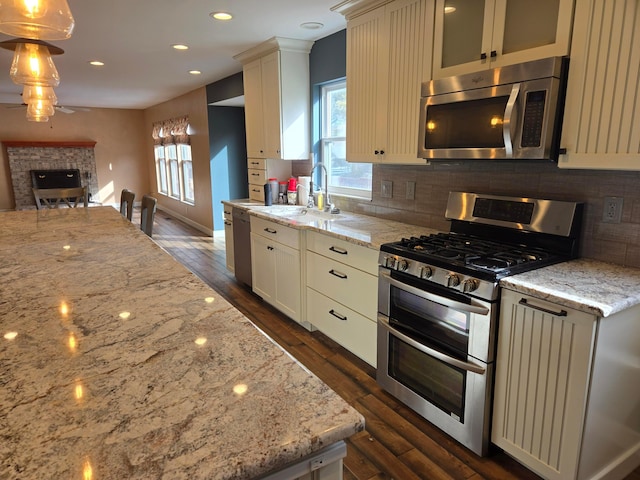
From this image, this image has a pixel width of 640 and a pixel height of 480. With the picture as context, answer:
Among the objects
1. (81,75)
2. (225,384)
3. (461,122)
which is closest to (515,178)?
(461,122)

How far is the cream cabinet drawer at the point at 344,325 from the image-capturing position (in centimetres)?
259

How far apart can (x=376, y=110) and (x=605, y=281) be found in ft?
5.65

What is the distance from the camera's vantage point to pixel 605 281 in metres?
1.70

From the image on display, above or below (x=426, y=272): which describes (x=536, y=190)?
above

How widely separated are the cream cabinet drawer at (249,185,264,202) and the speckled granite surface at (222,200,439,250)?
2.35ft

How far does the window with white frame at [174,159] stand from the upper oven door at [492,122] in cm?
623

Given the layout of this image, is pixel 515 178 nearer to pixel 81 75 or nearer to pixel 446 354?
pixel 446 354

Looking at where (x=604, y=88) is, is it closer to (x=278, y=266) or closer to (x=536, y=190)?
(x=536, y=190)

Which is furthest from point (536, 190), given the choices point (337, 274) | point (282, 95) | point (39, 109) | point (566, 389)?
point (39, 109)

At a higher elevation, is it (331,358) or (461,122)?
(461,122)

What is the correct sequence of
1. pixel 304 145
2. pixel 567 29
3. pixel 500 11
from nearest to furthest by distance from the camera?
pixel 567 29
pixel 500 11
pixel 304 145

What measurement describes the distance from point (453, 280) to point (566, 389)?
0.59 metres

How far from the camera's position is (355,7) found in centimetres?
286

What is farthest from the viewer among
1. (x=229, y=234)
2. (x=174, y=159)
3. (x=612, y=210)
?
(x=174, y=159)
